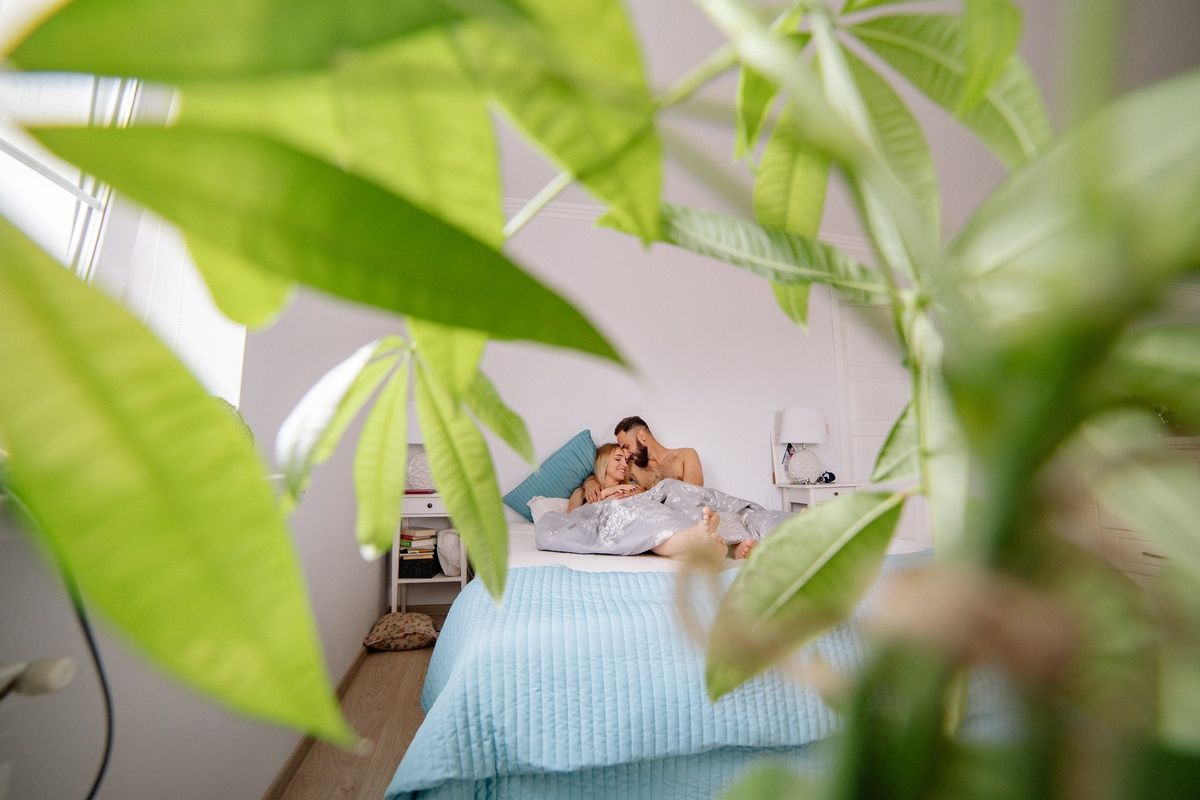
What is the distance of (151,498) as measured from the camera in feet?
0.35

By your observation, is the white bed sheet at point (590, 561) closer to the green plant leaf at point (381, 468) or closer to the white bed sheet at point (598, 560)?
the white bed sheet at point (598, 560)

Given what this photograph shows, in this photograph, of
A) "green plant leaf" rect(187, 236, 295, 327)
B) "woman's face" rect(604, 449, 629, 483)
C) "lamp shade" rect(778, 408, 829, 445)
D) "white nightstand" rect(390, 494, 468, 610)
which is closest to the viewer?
"green plant leaf" rect(187, 236, 295, 327)

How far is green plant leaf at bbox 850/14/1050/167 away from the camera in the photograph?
26 centimetres

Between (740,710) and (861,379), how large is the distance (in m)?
3.59

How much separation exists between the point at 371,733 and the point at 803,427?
9.48 ft

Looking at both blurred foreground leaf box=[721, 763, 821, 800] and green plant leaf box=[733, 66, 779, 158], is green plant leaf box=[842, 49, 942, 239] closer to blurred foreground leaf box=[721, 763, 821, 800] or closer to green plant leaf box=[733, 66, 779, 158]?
green plant leaf box=[733, 66, 779, 158]

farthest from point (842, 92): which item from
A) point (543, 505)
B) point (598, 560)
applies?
point (543, 505)

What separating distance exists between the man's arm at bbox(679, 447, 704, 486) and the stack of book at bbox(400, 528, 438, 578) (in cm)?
148

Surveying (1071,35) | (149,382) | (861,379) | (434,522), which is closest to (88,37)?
(149,382)

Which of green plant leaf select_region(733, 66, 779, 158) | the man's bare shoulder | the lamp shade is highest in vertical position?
green plant leaf select_region(733, 66, 779, 158)

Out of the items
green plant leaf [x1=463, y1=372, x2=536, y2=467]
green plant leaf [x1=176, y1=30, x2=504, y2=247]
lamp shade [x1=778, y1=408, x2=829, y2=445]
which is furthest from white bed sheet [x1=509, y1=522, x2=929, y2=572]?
green plant leaf [x1=176, y1=30, x2=504, y2=247]

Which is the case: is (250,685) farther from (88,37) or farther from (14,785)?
(14,785)

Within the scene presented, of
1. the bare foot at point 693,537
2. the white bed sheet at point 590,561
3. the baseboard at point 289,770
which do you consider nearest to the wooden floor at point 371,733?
the baseboard at point 289,770

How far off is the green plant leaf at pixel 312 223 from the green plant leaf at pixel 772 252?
0.11m
